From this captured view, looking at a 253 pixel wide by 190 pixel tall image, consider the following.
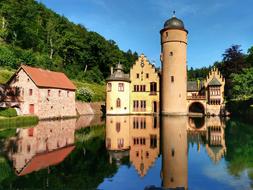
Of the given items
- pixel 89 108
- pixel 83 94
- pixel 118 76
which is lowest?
pixel 89 108

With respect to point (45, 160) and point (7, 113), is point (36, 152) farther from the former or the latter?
point (7, 113)

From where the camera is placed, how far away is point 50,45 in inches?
2958

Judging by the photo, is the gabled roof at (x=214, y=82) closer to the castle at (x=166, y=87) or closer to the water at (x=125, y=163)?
the castle at (x=166, y=87)

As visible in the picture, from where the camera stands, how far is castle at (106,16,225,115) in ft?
163

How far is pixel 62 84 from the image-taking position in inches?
1772

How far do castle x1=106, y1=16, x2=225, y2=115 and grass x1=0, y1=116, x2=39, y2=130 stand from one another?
20.2 metres

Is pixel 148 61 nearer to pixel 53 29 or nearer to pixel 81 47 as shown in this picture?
pixel 81 47

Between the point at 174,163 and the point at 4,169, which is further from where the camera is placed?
the point at 174,163

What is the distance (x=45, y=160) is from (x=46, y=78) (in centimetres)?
2993

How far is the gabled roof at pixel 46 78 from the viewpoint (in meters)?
39.1

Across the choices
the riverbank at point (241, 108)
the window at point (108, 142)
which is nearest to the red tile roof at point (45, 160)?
the window at point (108, 142)

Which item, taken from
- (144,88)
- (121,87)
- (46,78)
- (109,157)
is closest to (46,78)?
(46,78)

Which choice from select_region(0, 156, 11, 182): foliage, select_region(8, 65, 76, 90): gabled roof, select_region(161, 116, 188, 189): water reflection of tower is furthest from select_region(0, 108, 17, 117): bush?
select_region(161, 116, 188, 189): water reflection of tower

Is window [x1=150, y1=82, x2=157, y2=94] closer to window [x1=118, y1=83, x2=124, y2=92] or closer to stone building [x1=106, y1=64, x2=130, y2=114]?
stone building [x1=106, y1=64, x2=130, y2=114]
